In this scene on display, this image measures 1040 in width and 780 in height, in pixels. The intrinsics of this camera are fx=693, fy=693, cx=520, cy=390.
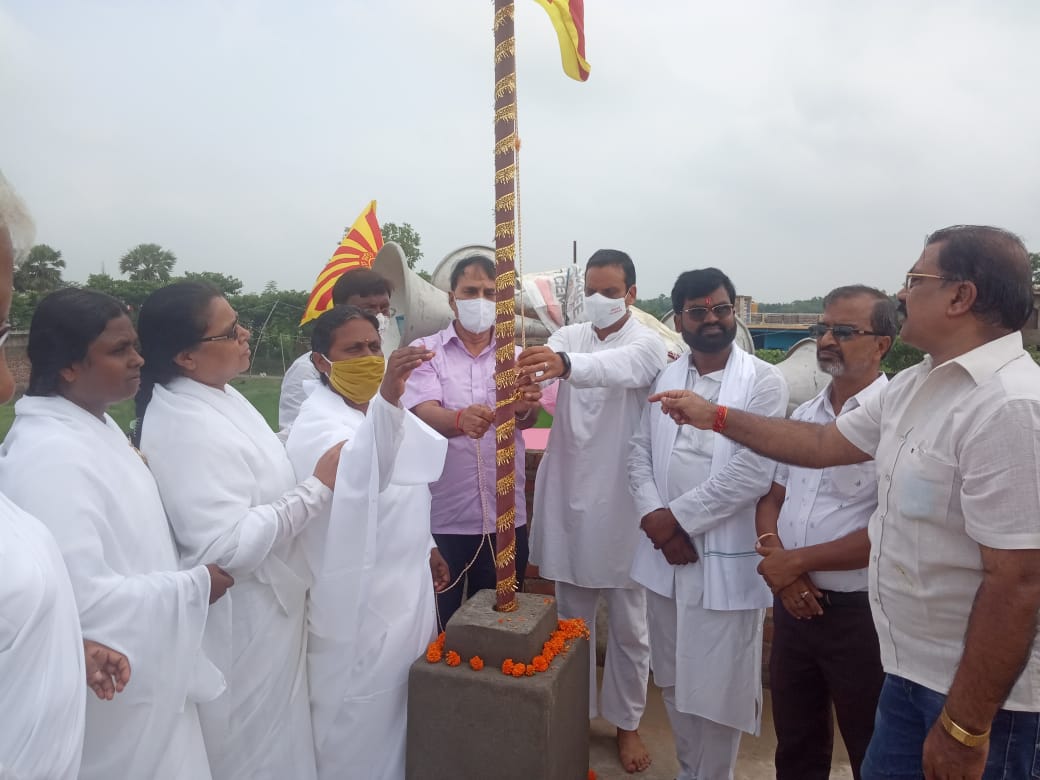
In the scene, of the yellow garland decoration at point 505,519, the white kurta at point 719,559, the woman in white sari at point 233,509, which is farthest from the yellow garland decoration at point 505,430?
the white kurta at point 719,559

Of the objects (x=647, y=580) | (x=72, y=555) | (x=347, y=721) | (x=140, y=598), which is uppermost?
(x=72, y=555)

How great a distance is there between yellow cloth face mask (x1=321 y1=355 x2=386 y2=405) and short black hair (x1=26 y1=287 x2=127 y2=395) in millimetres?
912

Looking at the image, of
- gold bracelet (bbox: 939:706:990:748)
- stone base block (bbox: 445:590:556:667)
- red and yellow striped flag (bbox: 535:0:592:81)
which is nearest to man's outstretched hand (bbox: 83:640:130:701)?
stone base block (bbox: 445:590:556:667)

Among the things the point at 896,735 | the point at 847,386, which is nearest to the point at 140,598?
the point at 896,735

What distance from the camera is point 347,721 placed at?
2617 millimetres

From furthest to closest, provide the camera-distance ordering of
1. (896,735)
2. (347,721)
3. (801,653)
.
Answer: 1. (801,653)
2. (347,721)
3. (896,735)

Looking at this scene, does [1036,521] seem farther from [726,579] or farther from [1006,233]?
[726,579]

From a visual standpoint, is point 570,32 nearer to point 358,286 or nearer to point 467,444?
point 358,286

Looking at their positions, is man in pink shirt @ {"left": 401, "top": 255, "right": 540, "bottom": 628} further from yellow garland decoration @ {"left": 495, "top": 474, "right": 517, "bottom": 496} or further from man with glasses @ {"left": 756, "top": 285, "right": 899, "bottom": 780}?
man with glasses @ {"left": 756, "top": 285, "right": 899, "bottom": 780}

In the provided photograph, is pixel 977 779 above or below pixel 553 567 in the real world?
above

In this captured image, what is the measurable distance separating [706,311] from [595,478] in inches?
42.2

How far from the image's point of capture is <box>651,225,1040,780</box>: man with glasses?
5.56 feet

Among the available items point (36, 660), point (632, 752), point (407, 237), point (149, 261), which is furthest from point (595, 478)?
point (149, 261)

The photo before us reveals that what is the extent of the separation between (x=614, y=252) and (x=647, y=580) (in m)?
1.72
